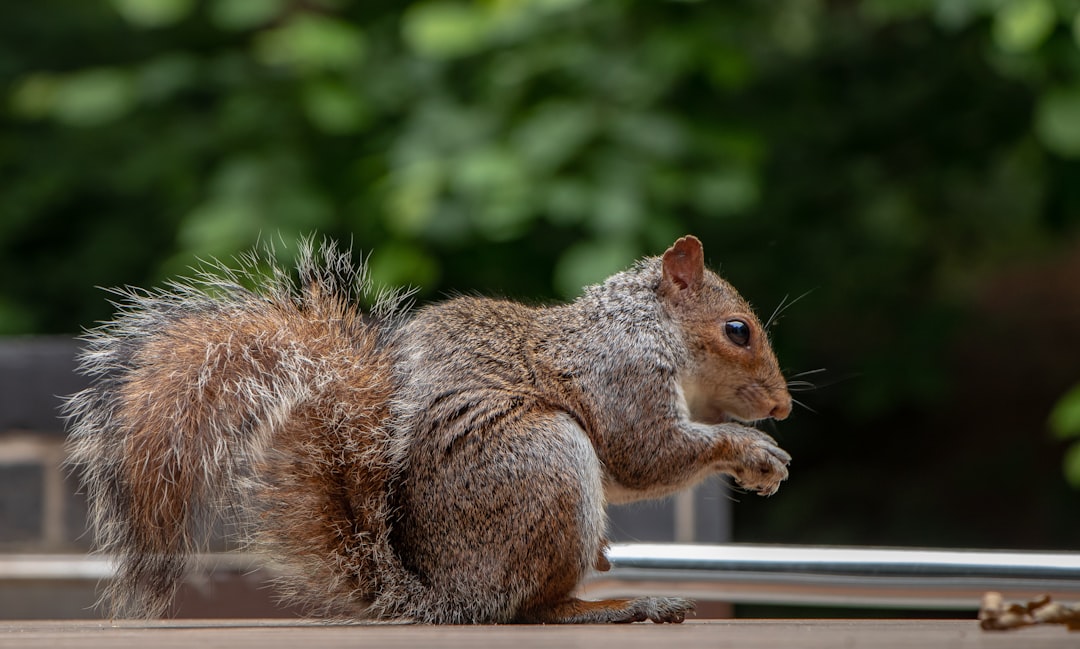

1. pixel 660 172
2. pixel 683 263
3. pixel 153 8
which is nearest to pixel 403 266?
pixel 660 172

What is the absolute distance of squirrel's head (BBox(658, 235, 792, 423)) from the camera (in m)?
1.58

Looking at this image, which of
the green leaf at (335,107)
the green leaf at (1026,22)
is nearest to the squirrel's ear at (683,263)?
the green leaf at (1026,22)

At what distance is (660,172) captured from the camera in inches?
96.5

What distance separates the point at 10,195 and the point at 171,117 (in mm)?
593

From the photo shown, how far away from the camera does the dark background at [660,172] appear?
7.98 feet

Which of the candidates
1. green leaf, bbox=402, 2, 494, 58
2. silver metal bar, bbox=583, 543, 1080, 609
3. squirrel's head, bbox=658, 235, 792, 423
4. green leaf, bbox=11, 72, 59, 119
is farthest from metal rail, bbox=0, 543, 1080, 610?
green leaf, bbox=11, 72, 59, 119

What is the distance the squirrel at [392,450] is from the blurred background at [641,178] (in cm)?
35

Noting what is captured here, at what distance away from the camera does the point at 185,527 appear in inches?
53.7

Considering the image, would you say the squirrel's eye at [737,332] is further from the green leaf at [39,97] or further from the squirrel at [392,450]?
the green leaf at [39,97]

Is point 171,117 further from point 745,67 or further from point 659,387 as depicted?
point 659,387

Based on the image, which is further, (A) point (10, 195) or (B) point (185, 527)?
(A) point (10, 195)

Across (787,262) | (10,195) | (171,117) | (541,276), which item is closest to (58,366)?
(541,276)

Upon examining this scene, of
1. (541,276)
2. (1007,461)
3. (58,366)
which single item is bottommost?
(1007,461)

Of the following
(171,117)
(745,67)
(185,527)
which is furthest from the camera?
(171,117)
